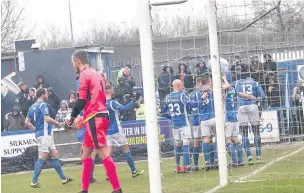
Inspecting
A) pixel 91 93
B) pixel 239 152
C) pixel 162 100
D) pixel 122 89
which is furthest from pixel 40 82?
pixel 91 93

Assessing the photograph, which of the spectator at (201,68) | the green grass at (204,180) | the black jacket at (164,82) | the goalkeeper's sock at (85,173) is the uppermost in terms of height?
the spectator at (201,68)

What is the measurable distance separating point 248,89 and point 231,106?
1.96 ft

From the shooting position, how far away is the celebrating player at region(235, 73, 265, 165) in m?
15.3

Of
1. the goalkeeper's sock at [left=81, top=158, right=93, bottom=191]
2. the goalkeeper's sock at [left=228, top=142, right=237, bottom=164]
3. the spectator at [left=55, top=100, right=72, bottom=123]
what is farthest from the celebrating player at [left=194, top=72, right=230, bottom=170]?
the spectator at [left=55, top=100, right=72, bottom=123]

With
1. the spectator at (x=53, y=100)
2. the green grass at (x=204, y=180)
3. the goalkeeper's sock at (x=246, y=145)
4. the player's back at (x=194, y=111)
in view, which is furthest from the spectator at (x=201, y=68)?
the spectator at (x=53, y=100)

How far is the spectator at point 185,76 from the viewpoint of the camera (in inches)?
595

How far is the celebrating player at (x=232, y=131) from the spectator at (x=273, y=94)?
0.82 meters

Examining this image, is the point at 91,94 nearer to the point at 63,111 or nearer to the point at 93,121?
the point at 93,121

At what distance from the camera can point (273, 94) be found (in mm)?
16516

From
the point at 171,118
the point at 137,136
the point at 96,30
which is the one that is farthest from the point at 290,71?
the point at 96,30

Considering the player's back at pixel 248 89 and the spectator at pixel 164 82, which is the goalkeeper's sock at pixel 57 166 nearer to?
the spectator at pixel 164 82

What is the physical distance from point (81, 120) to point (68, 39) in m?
40.3

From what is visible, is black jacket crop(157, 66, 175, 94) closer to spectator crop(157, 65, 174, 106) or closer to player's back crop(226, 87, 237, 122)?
spectator crop(157, 65, 174, 106)

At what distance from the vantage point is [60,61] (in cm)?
2362
